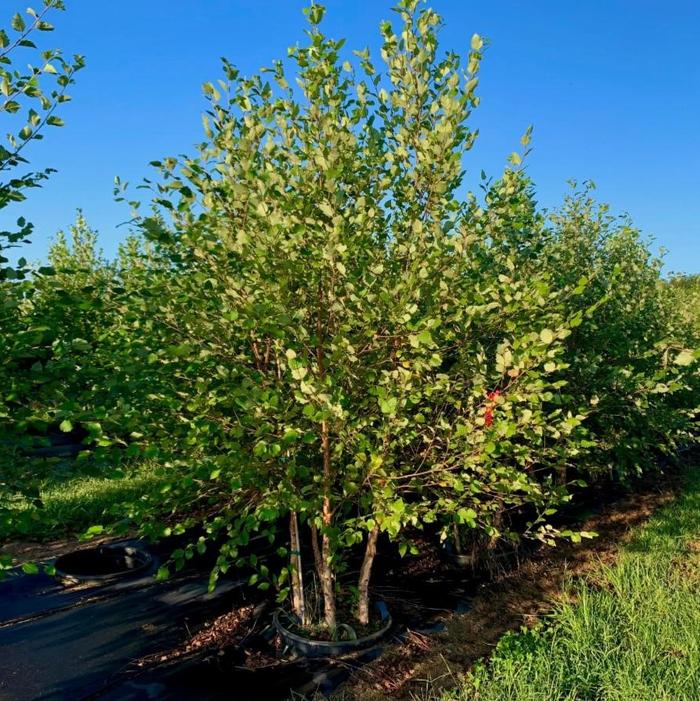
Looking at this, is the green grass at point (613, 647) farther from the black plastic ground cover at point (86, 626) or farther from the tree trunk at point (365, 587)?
the black plastic ground cover at point (86, 626)

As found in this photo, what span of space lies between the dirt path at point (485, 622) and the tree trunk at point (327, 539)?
56 centimetres

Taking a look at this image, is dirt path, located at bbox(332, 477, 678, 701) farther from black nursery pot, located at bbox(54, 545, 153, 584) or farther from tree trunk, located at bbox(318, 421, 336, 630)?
black nursery pot, located at bbox(54, 545, 153, 584)

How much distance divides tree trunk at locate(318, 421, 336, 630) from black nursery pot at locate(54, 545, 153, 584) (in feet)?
8.67

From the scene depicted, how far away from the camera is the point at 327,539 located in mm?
4602

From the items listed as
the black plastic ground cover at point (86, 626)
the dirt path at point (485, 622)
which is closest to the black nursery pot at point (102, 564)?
the black plastic ground cover at point (86, 626)

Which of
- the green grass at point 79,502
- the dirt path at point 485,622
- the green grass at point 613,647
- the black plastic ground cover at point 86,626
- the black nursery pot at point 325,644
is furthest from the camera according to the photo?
the green grass at point 79,502

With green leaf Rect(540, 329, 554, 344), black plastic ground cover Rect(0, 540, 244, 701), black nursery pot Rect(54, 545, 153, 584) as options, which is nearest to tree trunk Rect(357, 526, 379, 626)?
black plastic ground cover Rect(0, 540, 244, 701)

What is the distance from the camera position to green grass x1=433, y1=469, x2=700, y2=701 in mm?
3678

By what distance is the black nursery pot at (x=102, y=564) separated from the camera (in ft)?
20.4

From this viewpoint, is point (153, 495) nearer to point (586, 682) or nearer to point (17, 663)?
point (17, 663)

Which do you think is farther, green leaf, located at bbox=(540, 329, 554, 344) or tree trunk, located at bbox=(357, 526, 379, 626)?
tree trunk, located at bbox=(357, 526, 379, 626)

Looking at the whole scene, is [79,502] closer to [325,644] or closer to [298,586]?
[298,586]

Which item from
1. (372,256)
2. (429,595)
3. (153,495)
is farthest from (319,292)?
(429,595)

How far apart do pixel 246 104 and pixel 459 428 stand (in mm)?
2703
